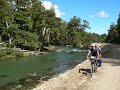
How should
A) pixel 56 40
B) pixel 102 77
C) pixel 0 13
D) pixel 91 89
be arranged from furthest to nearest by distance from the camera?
1. pixel 56 40
2. pixel 0 13
3. pixel 102 77
4. pixel 91 89

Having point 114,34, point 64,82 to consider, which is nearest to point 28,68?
point 64,82

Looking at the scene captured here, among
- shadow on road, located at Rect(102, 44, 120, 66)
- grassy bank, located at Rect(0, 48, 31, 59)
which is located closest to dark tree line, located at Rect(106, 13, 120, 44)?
grassy bank, located at Rect(0, 48, 31, 59)

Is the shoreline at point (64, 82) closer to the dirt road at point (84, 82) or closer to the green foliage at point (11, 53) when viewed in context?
the dirt road at point (84, 82)

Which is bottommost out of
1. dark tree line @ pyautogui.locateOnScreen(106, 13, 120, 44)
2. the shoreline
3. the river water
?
the river water

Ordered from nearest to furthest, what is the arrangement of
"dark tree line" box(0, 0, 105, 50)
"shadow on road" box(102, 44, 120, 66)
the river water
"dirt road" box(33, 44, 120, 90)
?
"dirt road" box(33, 44, 120, 90), the river water, "shadow on road" box(102, 44, 120, 66), "dark tree line" box(0, 0, 105, 50)

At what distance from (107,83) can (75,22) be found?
392 feet

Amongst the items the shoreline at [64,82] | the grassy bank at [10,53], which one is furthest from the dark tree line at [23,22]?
the shoreline at [64,82]

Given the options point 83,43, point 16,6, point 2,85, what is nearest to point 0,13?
point 16,6

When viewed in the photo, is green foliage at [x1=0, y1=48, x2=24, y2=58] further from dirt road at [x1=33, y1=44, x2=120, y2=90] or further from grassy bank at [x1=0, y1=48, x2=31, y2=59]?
dirt road at [x1=33, y1=44, x2=120, y2=90]

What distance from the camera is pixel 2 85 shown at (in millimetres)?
22016

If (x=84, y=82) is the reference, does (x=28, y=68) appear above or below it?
below

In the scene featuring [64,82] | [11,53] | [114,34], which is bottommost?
[64,82]

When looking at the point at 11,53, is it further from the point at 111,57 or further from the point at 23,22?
the point at 111,57

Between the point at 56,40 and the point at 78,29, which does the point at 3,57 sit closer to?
the point at 56,40
